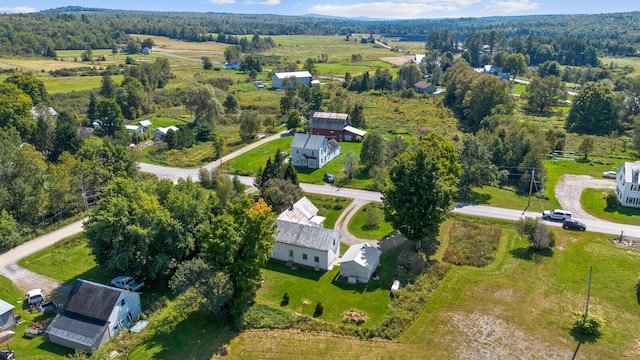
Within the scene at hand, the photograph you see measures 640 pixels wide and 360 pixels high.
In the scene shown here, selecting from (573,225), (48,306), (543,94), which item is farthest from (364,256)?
(543,94)

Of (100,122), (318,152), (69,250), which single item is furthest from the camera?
(100,122)

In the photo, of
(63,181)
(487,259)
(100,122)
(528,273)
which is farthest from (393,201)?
(100,122)

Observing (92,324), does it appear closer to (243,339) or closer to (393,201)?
(243,339)

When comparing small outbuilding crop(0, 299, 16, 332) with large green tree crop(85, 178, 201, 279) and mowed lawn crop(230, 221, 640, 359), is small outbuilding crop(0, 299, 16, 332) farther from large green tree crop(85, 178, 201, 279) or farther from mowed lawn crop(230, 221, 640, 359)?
mowed lawn crop(230, 221, 640, 359)

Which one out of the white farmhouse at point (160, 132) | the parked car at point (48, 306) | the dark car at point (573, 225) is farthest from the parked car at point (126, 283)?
the white farmhouse at point (160, 132)

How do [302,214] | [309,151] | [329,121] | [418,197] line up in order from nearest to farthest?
[418,197]
[302,214]
[309,151]
[329,121]

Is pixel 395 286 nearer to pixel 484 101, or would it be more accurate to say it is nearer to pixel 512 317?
pixel 512 317
